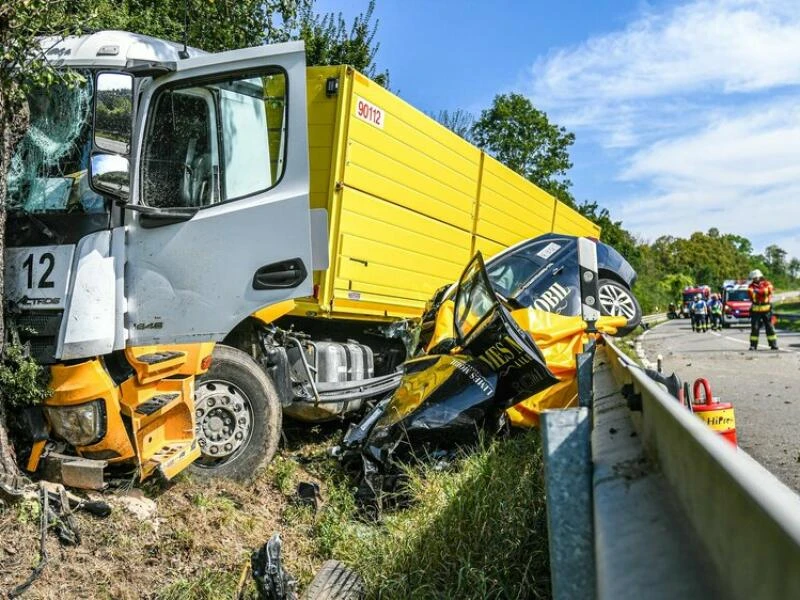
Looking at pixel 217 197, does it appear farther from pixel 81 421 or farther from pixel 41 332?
pixel 81 421

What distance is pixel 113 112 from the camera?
386cm

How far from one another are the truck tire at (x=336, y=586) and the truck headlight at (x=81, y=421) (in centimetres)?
143

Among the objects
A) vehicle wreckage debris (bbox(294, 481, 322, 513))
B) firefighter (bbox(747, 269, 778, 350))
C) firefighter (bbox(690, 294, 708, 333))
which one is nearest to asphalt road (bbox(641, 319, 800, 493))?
firefighter (bbox(747, 269, 778, 350))

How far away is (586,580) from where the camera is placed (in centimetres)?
171

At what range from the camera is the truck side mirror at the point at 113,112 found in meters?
3.84

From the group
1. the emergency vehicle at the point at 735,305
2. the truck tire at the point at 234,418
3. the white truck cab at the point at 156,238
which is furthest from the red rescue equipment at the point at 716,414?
the emergency vehicle at the point at 735,305

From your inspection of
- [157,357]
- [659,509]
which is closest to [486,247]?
[157,357]

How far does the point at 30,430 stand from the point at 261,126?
2142 mm

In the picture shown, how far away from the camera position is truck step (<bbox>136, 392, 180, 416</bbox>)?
160 inches

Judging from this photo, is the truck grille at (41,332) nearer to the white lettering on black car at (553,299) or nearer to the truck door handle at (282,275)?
the truck door handle at (282,275)

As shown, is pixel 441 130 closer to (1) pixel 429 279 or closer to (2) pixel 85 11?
(1) pixel 429 279

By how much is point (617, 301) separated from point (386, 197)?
307 centimetres

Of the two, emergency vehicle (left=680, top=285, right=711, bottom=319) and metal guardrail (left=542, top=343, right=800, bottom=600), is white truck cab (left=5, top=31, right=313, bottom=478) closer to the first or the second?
metal guardrail (left=542, top=343, right=800, bottom=600)

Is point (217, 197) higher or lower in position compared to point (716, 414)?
higher
